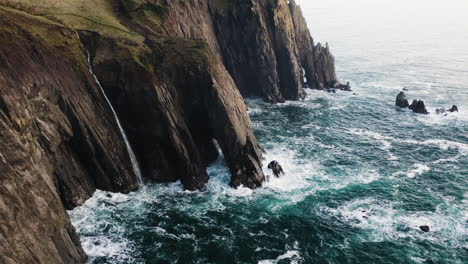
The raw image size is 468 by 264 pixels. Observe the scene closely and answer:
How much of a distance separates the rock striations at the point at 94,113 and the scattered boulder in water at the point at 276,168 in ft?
9.39

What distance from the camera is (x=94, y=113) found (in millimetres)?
58938

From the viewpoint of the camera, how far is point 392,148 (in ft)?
271

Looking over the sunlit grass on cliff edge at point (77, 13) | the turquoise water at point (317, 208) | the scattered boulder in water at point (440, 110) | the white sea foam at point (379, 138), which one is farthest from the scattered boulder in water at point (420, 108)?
the sunlit grass on cliff edge at point (77, 13)

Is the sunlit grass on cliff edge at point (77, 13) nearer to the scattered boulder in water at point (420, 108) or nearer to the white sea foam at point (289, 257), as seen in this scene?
the white sea foam at point (289, 257)

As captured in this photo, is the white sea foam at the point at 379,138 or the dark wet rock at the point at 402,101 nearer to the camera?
the white sea foam at the point at 379,138

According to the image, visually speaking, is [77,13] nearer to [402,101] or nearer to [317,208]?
[317,208]

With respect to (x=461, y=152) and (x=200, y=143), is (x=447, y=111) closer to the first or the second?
(x=461, y=152)

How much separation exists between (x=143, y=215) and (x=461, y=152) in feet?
230

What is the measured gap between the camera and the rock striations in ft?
133

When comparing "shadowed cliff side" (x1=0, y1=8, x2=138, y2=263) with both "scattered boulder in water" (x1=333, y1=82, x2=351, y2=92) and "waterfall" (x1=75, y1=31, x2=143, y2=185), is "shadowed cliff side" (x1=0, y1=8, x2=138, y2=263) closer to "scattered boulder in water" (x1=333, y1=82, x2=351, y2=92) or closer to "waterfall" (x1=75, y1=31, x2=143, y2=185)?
"waterfall" (x1=75, y1=31, x2=143, y2=185)

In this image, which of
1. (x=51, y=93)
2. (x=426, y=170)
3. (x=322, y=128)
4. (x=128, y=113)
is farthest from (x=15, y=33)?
(x=426, y=170)

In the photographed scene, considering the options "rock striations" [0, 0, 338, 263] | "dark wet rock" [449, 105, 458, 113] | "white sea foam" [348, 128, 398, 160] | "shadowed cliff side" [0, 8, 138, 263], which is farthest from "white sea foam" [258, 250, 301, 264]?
"dark wet rock" [449, 105, 458, 113]

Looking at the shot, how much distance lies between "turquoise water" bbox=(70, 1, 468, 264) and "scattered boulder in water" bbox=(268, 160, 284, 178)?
1.40 meters

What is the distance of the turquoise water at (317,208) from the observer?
48.2 metres
